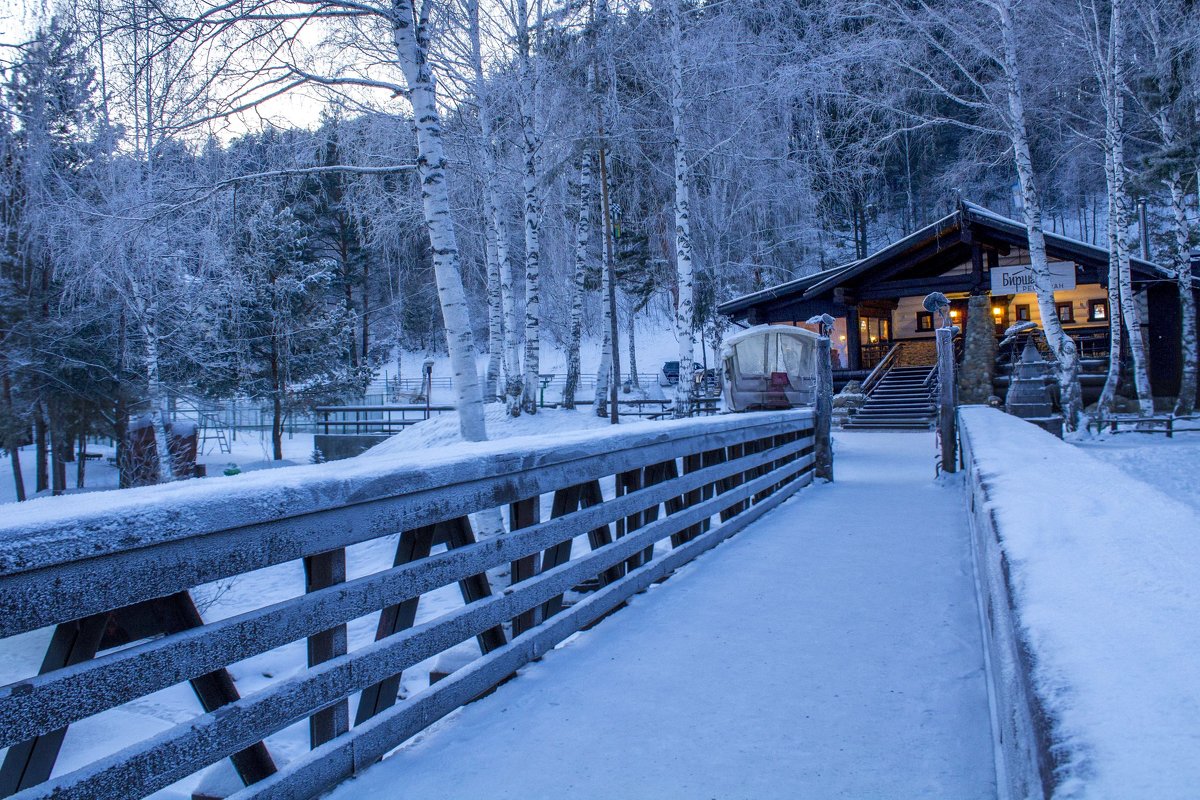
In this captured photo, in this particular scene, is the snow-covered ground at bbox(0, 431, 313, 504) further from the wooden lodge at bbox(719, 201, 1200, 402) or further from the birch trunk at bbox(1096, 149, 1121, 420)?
the birch trunk at bbox(1096, 149, 1121, 420)

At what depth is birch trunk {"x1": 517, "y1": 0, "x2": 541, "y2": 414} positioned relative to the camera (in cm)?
1540

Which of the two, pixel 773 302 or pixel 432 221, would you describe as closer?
pixel 432 221

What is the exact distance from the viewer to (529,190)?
17.0m

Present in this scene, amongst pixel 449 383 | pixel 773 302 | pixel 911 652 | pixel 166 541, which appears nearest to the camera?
pixel 166 541

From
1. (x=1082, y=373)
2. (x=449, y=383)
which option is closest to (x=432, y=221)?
(x=1082, y=373)

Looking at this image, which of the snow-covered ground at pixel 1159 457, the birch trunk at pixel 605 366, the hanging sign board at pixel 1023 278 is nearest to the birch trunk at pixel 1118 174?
the snow-covered ground at pixel 1159 457

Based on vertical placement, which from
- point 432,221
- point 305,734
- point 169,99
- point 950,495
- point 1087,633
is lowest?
point 305,734

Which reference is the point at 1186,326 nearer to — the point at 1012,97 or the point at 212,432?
the point at 1012,97

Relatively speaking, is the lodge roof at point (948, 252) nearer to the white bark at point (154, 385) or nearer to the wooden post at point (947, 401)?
the wooden post at point (947, 401)

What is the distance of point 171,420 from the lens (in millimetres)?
18750

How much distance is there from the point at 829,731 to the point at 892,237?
200 ft

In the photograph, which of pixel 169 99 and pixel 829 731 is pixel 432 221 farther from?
pixel 829 731

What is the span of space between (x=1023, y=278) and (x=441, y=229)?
2145cm

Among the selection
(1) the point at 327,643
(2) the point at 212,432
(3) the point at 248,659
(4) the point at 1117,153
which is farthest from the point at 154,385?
(4) the point at 1117,153
